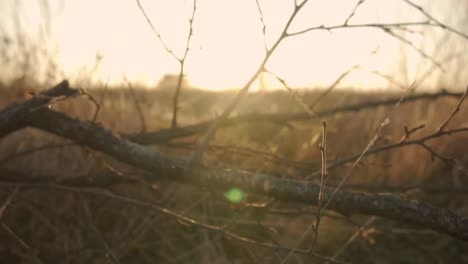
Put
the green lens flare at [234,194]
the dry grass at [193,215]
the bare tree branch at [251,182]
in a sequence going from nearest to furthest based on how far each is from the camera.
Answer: the bare tree branch at [251,182]
the green lens flare at [234,194]
the dry grass at [193,215]

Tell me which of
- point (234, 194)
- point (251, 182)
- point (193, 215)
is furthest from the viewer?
point (193, 215)

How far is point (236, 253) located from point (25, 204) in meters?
0.95

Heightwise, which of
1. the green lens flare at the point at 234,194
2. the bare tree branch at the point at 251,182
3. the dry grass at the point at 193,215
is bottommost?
the dry grass at the point at 193,215

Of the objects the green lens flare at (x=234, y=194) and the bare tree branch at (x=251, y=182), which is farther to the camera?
the green lens flare at (x=234, y=194)

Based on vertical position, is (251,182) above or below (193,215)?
above

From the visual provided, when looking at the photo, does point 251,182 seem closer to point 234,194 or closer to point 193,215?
point 234,194

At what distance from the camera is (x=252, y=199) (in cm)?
203

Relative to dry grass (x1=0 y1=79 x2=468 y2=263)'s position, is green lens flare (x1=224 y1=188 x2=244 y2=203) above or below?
above

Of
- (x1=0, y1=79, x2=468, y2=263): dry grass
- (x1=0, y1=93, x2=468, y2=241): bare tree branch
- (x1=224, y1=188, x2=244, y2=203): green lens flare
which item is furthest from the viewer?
(x1=0, y1=79, x2=468, y2=263): dry grass

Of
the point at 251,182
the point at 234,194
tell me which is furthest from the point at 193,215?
the point at 251,182

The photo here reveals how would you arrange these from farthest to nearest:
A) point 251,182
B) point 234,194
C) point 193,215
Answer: point 193,215 → point 234,194 → point 251,182

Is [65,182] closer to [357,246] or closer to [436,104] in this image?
[357,246]

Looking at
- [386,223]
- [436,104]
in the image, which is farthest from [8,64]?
[436,104]

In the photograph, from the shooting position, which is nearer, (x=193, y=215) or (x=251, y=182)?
(x=251, y=182)
